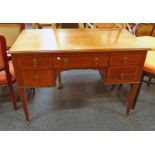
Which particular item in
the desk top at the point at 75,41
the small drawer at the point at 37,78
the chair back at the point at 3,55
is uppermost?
the desk top at the point at 75,41

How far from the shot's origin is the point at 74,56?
1.17 metres

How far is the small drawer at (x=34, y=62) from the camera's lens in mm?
1146

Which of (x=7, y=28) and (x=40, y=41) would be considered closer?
(x=40, y=41)

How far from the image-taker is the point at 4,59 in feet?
4.25

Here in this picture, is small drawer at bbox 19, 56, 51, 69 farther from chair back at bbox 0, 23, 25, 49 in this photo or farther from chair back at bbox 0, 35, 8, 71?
chair back at bbox 0, 23, 25, 49

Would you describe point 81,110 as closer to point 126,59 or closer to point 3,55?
point 126,59

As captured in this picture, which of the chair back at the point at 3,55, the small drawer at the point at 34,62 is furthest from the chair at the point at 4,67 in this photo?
the small drawer at the point at 34,62

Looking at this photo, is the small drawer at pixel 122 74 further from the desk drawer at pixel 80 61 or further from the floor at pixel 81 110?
the floor at pixel 81 110

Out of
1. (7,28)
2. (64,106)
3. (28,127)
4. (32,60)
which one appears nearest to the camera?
(32,60)

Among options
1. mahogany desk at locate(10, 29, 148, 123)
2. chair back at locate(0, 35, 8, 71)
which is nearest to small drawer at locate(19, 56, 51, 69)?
mahogany desk at locate(10, 29, 148, 123)
